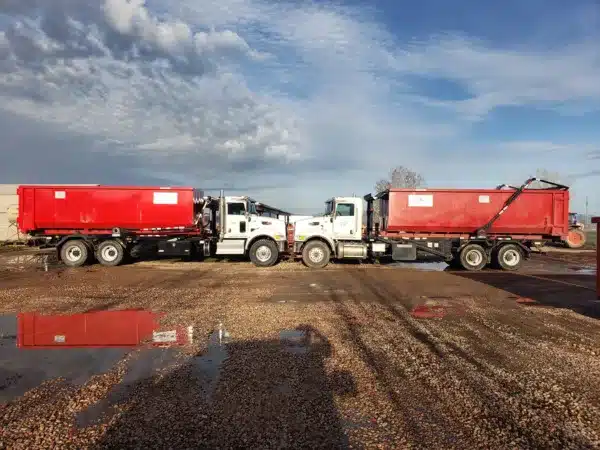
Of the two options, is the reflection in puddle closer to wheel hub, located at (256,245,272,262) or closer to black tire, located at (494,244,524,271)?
wheel hub, located at (256,245,272,262)

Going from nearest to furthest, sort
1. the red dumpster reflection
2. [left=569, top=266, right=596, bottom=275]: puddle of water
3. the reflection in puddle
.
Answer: the red dumpster reflection → [left=569, top=266, right=596, bottom=275]: puddle of water → the reflection in puddle

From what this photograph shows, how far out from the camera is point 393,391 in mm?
4902

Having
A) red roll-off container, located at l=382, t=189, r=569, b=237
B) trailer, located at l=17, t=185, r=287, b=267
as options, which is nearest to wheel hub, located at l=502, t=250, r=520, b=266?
red roll-off container, located at l=382, t=189, r=569, b=237

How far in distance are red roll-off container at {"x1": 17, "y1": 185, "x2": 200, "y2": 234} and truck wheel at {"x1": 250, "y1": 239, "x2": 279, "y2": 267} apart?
2.94 meters

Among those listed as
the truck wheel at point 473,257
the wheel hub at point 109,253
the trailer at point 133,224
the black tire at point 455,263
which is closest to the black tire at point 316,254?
the trailer at point 133,224

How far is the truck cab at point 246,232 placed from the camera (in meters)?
18.0

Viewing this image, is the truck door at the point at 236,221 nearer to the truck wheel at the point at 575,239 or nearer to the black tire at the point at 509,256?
the black tire at the point at 509,256

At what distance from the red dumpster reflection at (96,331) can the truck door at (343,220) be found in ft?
33.5

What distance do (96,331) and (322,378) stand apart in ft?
13.8

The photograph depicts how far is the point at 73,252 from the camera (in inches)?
709

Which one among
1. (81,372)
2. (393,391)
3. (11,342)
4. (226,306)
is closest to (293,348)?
(393,391)

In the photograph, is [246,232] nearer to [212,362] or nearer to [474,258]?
[474,258]

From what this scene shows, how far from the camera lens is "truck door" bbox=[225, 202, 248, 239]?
18156 mm

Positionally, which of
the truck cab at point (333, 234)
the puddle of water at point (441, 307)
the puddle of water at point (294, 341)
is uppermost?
the truck cab at point (333, 234)
